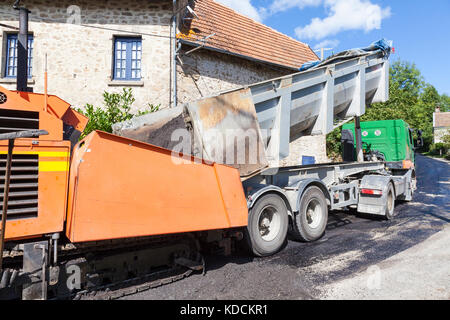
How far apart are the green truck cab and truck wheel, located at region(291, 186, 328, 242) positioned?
4.55m

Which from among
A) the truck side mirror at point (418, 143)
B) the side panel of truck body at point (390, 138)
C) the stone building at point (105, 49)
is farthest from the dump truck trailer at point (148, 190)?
the truck side mirror at point (418, 143)

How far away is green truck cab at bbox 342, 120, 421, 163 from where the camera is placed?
9.06 meters

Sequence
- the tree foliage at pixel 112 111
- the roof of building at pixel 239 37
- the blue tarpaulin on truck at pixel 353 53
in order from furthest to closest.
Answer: the roof of building at pixel 239 37 → the tree foliage at pixel 112 111 → the blue tarpaulin on truck at pixel 353 53

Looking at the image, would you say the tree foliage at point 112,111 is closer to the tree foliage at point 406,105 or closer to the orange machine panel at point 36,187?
the orange machine panel at point 36,187

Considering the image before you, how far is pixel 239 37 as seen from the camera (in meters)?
12.9

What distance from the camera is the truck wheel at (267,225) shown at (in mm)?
4398

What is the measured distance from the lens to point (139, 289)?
11.0 feet

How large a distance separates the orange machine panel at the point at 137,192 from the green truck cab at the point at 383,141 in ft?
24.4

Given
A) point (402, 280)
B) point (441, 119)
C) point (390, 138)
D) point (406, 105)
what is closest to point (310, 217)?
point (402, 280)

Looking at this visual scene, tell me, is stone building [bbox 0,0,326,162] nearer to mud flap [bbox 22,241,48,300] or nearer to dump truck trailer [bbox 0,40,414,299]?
dump truck trailer [bbox 0,40,414,299]

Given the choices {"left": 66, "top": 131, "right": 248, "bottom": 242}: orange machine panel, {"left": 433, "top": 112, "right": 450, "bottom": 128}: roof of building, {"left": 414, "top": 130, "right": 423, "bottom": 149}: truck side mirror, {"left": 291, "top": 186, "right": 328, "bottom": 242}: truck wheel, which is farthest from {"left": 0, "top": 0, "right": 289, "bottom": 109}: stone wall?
{"left": 433, "top": 112, "right": 450, "bottom": 128}: roof of building

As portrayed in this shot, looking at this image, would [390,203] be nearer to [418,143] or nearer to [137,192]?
[418,143]
